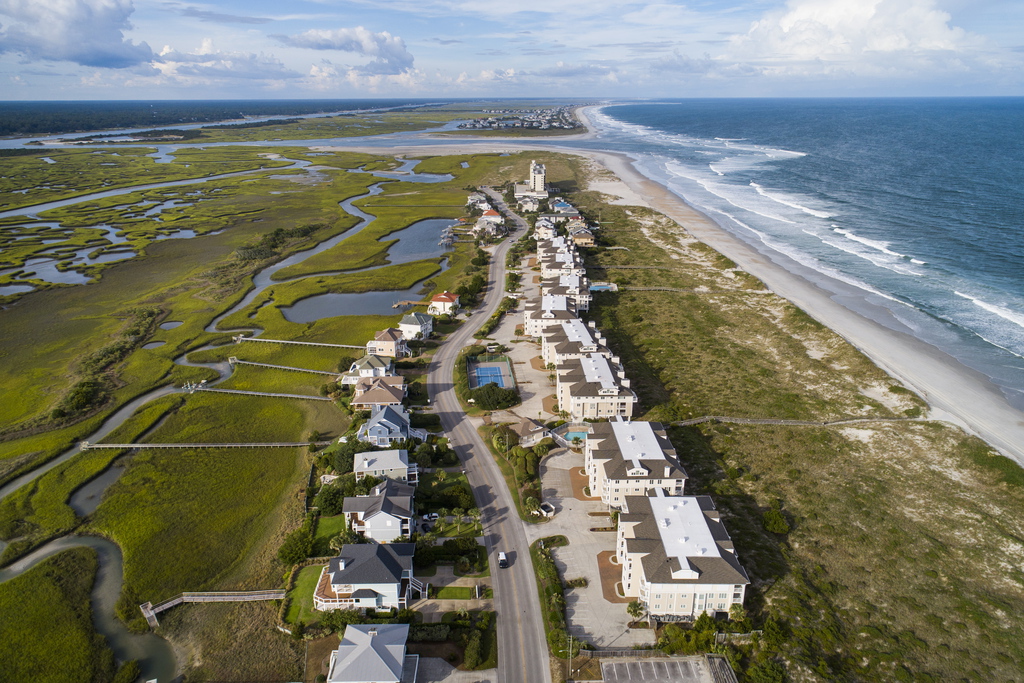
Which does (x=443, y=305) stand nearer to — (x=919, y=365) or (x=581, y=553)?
(x=581, y=553)

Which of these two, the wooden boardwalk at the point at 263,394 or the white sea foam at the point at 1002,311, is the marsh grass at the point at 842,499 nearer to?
the white sea foam at the point at 1002,311

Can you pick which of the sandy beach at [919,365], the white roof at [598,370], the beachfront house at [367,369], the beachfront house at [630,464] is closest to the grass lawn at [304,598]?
the beachfront house at [630,464]

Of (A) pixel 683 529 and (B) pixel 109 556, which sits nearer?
(A) pixel 683 529

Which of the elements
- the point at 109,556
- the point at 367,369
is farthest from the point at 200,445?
the point at 367,369

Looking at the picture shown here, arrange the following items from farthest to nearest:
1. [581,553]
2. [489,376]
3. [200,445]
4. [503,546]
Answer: [489,376] → [200,445] → [503,546] → [581,553]

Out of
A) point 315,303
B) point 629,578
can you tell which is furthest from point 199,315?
point 629,578

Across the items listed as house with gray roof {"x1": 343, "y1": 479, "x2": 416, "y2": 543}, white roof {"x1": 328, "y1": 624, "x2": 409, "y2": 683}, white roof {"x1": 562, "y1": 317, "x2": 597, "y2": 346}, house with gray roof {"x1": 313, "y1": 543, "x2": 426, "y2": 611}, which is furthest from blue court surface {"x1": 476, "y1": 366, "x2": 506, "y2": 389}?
white roof {"x1": 328, "y1": 624, "x2": 409, "y2": 683}

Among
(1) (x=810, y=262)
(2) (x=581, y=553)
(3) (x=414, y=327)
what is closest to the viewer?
(2) (x=581, y=553)
